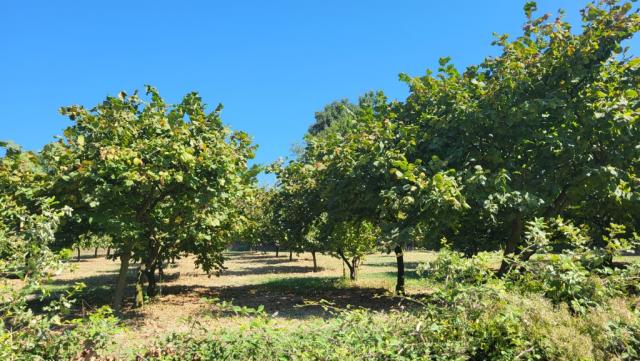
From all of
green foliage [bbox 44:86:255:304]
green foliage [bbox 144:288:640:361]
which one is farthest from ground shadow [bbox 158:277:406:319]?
green foliage [bbox 144:288:640:361]

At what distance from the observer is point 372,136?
457 inches

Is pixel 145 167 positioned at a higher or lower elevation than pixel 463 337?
higher

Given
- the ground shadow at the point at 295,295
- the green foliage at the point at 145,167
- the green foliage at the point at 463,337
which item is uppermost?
the green foliage at the point at 145,167

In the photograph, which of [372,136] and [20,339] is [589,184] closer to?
[372,136]

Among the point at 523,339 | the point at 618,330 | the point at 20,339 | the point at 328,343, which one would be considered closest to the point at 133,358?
the point at 20,339

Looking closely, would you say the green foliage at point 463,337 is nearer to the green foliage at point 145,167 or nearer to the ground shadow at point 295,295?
the green foliage at point 145,167

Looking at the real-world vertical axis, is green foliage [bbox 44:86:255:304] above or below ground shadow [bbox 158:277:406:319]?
above

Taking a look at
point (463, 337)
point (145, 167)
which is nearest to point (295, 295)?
point (145, 167)

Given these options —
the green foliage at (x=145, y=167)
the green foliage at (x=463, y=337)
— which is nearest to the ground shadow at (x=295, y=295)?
the green foliage at (x=145, y=167)

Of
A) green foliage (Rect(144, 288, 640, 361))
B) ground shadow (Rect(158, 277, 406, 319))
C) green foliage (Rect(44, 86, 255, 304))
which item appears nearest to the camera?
green foliage (Rect(144, 288, 640, 361))

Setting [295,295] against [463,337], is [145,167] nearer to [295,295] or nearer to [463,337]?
[463,337]

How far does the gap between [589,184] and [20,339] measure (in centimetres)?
1116

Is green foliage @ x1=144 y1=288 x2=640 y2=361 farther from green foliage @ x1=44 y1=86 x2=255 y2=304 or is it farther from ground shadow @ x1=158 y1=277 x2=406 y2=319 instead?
ground shadow @ x1=158 y1=277 x2=406 y2=319

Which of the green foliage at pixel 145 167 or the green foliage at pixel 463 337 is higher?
the green foliage at pixel 145 167
